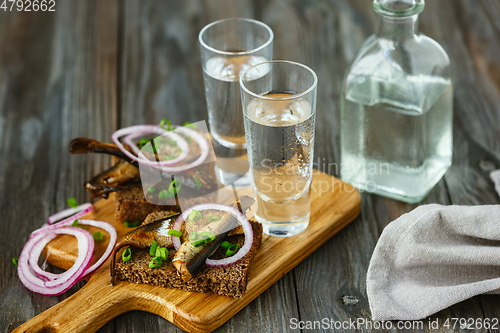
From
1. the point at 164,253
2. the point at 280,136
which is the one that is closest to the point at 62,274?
the point at 164,253

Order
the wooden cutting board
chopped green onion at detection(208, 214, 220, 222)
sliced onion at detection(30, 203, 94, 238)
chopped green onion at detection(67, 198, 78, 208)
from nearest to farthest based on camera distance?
the wooden cutting board < chopped green onion at detection(208, 214, 220, 222) < sliced onion at detection(30, 203, 94, 238) < chopped green onion at detection(67, 198, 78, 208)

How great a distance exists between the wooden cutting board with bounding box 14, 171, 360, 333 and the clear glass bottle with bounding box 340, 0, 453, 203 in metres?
0.23

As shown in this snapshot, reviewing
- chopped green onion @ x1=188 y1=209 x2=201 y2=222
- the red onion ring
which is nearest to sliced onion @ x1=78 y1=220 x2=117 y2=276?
the red onion ring

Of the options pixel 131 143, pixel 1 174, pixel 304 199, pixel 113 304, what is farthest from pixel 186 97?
pixel 113 304

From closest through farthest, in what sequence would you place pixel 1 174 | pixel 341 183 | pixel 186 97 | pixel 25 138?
pixel 341 183 < pixel 1 174 < pixel 25 138 < pixel 186 97

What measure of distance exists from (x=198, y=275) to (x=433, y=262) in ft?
2.01

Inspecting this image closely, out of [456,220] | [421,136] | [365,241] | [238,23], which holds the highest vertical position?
[238,23]

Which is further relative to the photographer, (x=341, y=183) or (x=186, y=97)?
(x=186, y=97)

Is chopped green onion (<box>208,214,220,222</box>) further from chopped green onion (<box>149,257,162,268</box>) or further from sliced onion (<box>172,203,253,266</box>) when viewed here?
chopped green onion (<box>149,257,162,268</box>)

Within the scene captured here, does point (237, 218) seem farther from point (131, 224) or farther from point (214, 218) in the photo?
point (131, 224)

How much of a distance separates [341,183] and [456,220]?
0.42 meters

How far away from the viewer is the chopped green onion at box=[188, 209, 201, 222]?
4.88ft

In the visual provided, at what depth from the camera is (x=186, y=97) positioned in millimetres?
2457

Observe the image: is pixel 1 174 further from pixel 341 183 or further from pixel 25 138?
pixel 341 183
